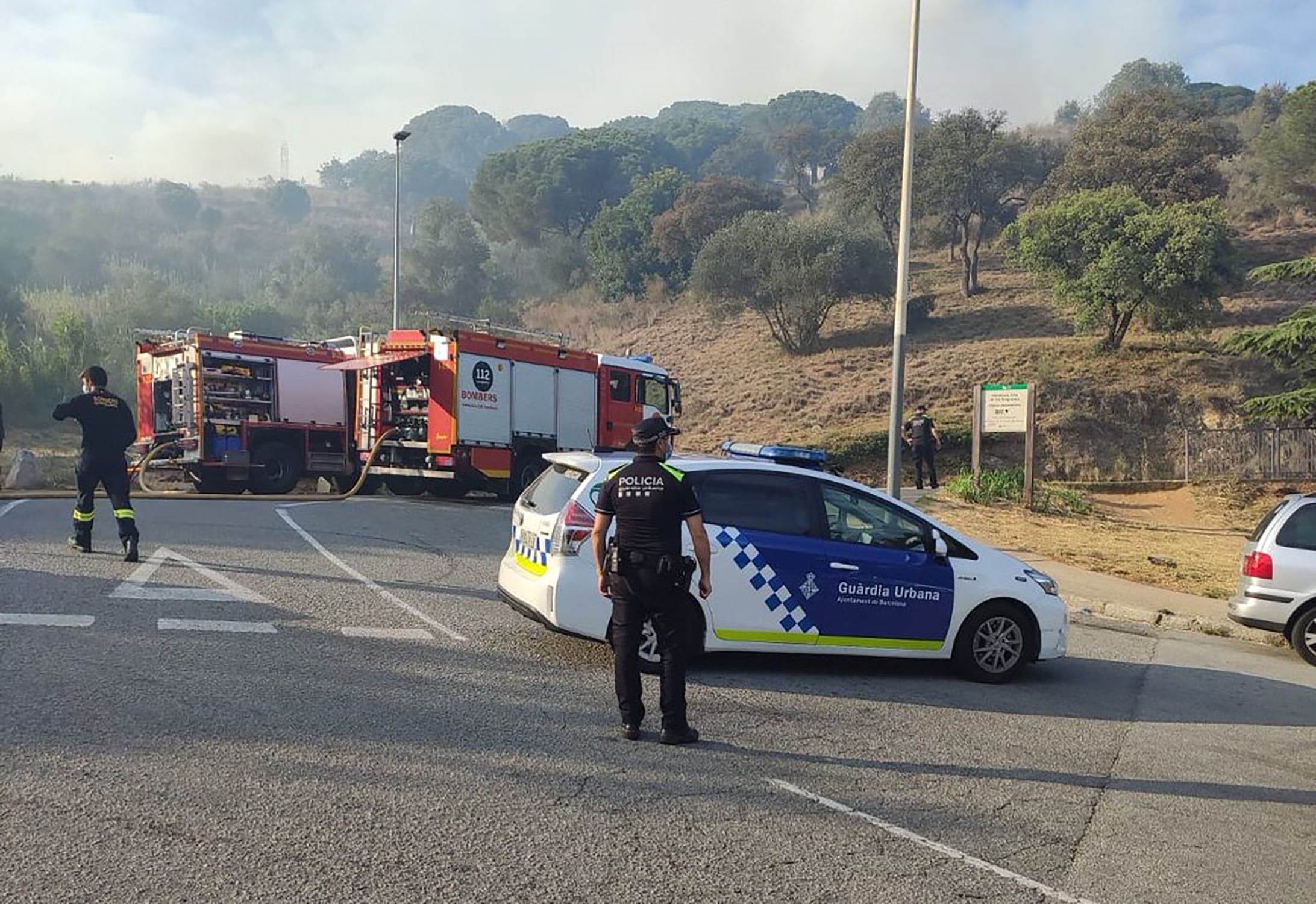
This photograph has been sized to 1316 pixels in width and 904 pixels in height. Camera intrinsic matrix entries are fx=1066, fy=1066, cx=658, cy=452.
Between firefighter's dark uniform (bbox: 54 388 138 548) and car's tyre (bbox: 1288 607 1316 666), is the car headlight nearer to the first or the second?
car's tyre (bbox: 1288 607 1316 666)

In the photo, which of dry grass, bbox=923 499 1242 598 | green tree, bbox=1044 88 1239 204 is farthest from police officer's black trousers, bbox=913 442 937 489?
green tree, bbox=1044 88 1239 204

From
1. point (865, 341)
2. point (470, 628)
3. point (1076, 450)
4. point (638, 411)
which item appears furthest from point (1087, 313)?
point (470, 628)

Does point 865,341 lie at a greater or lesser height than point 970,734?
greater

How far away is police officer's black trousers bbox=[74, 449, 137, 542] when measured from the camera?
9.98 metres

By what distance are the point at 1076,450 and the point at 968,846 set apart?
27594mm

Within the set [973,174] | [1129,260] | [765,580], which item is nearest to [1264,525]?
[765,580]

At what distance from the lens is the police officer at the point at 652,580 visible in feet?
18.5

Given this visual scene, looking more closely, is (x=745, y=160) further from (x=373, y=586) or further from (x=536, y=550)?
(x=536, y=550)

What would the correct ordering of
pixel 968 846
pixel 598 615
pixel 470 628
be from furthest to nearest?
pixel 470 628 → pixel 598 615 → pixel 968 846

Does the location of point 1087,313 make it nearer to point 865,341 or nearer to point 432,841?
point 865,341

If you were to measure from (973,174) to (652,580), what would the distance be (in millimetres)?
47399

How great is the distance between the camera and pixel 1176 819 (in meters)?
5.13

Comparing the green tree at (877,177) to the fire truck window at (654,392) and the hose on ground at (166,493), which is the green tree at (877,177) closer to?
the fire truck window at (654,392)

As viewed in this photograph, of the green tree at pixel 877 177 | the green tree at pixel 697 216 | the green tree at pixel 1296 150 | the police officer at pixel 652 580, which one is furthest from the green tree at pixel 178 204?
the police officer at pixel 652 580
